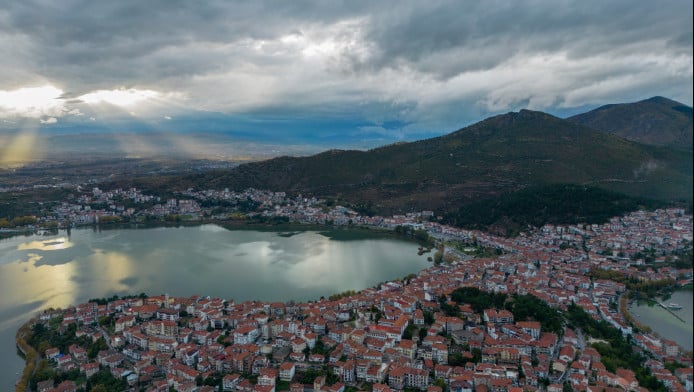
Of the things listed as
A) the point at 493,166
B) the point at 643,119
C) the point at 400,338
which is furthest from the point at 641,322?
the point at 643,119

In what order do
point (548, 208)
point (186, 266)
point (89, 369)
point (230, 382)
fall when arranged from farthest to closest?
point (548, 208), point (186, 266), point (89, 369), point (230, 382)

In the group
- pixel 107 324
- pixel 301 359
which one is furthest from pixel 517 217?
Result: pixel 107 324

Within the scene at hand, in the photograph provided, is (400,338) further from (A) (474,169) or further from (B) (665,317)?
(A) (474,169)

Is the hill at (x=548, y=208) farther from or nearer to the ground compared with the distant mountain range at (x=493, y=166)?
nearer to the ground

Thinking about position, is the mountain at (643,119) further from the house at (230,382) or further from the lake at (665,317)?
the house at (230,382)

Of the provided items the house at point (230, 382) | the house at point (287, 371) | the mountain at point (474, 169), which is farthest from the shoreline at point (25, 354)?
the mountain at point (474, 169)

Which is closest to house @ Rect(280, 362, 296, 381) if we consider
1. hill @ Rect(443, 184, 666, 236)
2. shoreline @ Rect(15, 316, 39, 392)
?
shoreline @ Rect(15, 316, 39, 392)
